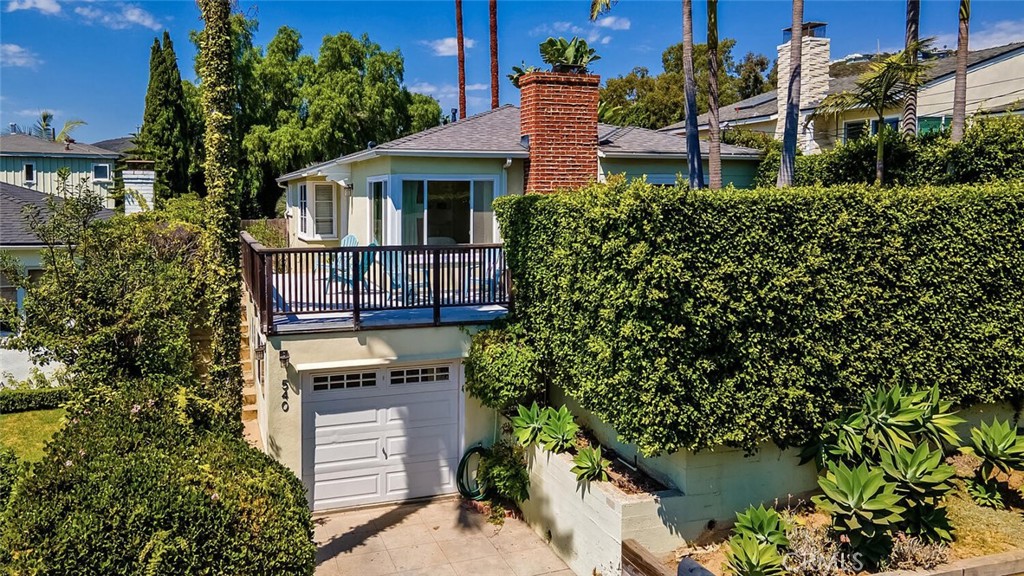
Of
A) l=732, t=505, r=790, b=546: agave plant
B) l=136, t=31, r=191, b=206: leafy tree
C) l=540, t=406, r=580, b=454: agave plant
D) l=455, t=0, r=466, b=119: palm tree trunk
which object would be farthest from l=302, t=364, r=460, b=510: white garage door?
l=136, t=31, r=191, b=206: leafy tree

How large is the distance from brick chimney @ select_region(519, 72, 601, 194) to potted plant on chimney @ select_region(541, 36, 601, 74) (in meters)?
0.25

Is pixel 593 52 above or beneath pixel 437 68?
beneath

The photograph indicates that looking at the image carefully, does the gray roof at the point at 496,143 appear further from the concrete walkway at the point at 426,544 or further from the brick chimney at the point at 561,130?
the concrete walkway at the point at 426,544

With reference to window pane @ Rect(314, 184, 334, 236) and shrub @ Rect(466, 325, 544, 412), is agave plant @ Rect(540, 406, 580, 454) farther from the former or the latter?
window pane @ Rect(314, 184, 334, 236)

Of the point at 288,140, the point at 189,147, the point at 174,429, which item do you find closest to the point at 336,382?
the point at 174,429

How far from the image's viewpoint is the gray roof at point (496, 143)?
12.9m

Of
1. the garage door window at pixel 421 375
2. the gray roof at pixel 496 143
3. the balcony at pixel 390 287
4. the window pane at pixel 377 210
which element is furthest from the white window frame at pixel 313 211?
the garage door window at pixel 421 375

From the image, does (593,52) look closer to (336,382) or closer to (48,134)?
(336,382)

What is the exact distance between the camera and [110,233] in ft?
32.2

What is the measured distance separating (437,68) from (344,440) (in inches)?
1120

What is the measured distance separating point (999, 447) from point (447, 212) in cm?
904

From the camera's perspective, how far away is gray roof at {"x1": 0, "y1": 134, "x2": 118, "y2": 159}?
3247 centimetres

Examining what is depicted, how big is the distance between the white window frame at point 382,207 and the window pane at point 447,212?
765 mm

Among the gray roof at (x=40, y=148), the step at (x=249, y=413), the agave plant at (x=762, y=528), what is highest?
the gray roof at (x=40, y=148)
